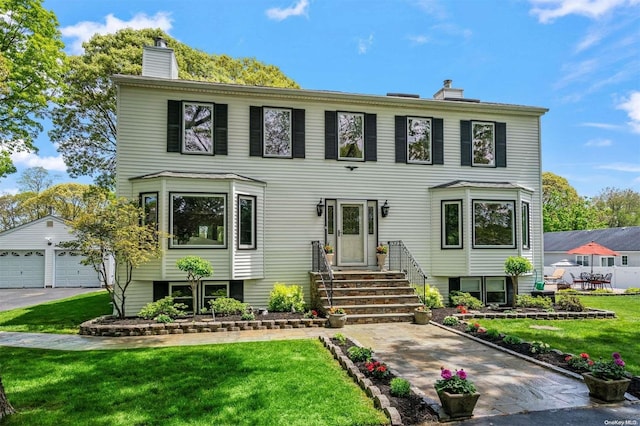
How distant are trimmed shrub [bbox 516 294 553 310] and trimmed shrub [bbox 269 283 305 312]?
6.62m

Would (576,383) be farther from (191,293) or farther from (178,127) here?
(178,127)

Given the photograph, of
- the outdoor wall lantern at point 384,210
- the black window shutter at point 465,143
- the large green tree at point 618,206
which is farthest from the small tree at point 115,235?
the large green tree at point 618,206

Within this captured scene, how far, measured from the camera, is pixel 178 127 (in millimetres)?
10391

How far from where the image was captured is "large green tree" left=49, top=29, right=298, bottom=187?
16328 millimetres

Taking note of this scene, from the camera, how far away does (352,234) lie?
38.1 ft

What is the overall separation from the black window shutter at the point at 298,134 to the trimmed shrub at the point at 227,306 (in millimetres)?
4583

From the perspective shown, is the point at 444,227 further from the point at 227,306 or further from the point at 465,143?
the point at 227,306

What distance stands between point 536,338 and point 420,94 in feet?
26.6

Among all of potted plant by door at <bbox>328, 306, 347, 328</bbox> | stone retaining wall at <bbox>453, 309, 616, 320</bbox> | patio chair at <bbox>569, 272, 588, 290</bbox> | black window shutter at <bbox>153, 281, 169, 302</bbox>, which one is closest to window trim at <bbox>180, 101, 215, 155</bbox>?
black window shutter at <bbox>153, 281, 169, 302</bbox>

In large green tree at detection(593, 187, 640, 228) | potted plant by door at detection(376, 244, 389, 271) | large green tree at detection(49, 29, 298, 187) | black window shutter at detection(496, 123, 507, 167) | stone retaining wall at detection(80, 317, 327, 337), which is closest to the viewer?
stone retaining wall at detection(80, 317, 327, 337)

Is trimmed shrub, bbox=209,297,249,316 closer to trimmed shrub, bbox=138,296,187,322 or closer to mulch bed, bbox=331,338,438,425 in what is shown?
trimmed shrub, bbox=138,296,187,322

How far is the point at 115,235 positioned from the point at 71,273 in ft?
52.7

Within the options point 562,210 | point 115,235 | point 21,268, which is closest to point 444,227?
point 115,235

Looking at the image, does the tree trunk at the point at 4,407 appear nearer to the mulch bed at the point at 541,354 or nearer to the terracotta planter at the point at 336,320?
the terracotta planter at the point at 336,320
